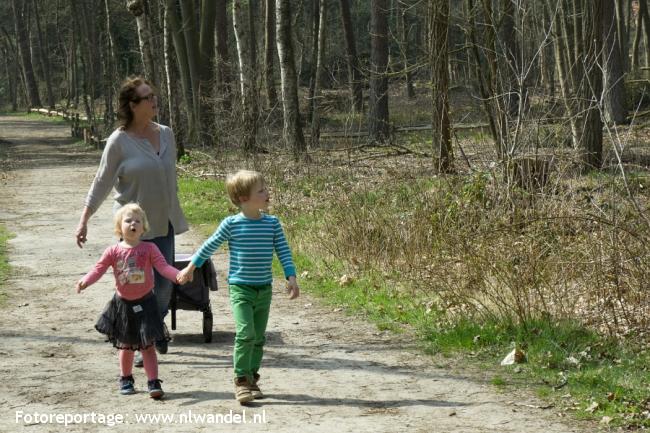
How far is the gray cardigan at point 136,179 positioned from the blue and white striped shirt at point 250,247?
0.98 m

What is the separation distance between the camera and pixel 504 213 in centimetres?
1013

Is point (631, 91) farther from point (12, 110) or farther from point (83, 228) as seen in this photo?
point (12, 110)

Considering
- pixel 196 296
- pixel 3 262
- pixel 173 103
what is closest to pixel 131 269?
pixel 196 296

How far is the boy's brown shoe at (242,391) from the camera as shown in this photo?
21.4 feet

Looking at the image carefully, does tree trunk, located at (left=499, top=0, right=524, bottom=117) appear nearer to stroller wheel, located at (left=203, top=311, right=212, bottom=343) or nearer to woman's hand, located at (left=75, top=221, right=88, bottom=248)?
stroller wheel, located at (left=203, top=311, right=212, bottom=343)

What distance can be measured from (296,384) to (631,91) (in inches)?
1172

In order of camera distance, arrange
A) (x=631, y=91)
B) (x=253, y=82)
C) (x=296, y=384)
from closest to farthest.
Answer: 1. (x=296, y=384)
2. (x=253, y=82)
3. (x=631, y=91)

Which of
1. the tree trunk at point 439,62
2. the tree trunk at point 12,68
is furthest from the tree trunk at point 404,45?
the tree trunk at point 12,68

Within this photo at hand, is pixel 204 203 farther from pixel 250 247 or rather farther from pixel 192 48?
pixel 192 48

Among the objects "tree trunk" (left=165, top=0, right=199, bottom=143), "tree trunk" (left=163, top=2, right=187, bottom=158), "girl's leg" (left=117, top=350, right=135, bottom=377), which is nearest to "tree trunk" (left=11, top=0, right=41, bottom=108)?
"tree trunk" (left=165, top=0, right=199, bottom=143)

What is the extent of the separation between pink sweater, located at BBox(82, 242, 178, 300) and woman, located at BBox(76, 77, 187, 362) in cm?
70

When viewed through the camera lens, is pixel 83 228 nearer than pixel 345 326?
Yes

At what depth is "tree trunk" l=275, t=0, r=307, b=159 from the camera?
22.7 m

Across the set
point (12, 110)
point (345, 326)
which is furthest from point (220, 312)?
point (12, 110)
